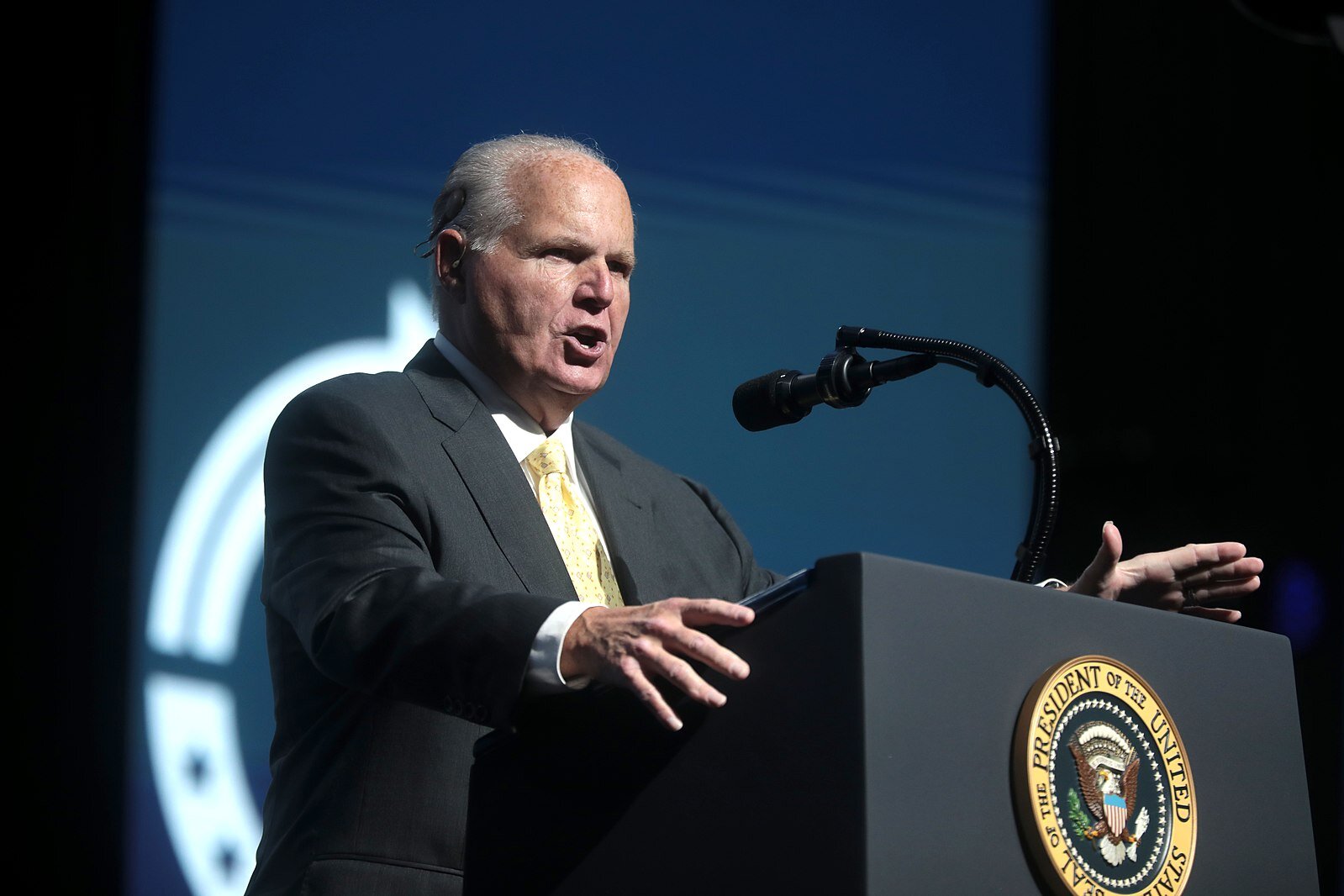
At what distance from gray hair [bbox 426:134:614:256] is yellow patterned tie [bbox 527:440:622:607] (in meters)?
0.35

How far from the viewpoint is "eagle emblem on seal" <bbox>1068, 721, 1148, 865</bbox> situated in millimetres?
1153

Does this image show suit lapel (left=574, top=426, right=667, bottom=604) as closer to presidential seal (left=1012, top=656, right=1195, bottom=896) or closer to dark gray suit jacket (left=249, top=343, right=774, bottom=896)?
dark gray suit jacket (left=249, top=343, right=774, bottom=896)

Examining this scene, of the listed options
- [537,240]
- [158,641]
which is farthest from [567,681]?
[158,641]

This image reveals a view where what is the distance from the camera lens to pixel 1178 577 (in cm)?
165

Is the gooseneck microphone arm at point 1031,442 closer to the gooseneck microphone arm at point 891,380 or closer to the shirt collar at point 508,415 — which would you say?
the gooseneck microphone arm at point 891,380

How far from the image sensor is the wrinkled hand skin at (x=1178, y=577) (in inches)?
64.3

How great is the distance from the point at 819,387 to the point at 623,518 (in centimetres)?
53

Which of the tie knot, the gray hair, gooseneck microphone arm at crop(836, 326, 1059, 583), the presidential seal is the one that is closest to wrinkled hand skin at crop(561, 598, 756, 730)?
the presidential seal

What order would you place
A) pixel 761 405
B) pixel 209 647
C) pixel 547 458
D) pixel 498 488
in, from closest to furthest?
pixel 761 405 < pixel 498 488 < pixel 547 458 < pixel 209 647

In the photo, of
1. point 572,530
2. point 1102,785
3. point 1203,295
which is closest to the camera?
point 1102,785

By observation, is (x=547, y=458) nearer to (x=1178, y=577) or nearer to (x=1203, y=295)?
(x=1178, y=577)

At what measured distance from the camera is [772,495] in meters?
3.04

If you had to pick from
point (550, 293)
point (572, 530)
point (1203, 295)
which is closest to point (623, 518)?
point (572, 530)

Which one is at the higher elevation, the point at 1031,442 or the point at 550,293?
the point at 550,293
